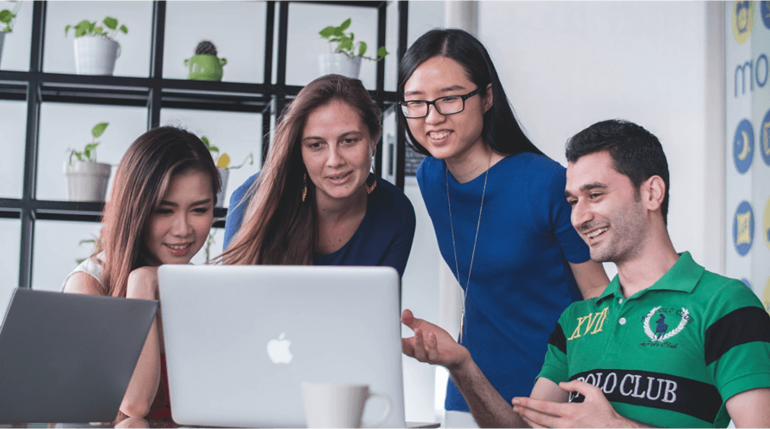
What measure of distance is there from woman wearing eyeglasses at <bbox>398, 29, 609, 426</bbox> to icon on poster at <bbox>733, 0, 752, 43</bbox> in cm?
162

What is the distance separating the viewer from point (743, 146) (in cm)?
286

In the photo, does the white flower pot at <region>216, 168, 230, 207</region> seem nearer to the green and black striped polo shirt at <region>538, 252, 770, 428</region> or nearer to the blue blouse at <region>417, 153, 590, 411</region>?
the blue blouse at <region>417, 153, 590, 411</region>

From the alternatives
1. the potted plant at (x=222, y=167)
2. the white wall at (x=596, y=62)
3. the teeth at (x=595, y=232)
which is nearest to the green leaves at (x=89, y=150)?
the potted plant at (x=222, y=167)

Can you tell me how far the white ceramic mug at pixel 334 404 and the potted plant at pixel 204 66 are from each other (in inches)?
86.1

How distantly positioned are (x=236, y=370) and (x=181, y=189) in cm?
86

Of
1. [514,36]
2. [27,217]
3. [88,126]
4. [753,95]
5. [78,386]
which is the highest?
[514,36]

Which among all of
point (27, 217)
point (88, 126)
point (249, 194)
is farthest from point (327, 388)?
point (88, 126)

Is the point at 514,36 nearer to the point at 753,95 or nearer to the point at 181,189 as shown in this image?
the point at 753,95

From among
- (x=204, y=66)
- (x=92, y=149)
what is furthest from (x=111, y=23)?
(x=92, y=149)

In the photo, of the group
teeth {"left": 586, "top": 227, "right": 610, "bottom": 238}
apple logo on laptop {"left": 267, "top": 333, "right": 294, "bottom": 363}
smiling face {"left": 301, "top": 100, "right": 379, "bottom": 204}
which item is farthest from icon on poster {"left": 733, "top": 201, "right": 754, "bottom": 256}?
apple logo on laptop {"left": 267, "top": 333, "right": 294, "bottom": 363}

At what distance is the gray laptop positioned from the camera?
97cm

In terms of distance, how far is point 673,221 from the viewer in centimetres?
316

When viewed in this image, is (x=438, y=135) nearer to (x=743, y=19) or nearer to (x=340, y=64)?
(x=340, y=64)

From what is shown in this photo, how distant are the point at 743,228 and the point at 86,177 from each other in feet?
9.01
